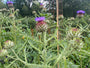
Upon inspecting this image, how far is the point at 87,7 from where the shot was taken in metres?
7.58

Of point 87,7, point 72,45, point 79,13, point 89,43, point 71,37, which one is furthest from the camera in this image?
point 87,7

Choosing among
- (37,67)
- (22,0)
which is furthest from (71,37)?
(22,0)

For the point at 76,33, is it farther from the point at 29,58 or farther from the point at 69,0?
the point at 69,0

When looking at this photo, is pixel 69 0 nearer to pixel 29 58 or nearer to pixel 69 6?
pixel 69 6

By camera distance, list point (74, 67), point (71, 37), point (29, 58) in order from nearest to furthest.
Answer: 1. point (71, 37)
2. point (74, 67)
3. point (29, 58)

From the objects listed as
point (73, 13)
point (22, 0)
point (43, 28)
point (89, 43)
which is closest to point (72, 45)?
point (43, 28)

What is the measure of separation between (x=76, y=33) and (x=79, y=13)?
1264mm

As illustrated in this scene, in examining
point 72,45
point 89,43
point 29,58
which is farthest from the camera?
point 89,43

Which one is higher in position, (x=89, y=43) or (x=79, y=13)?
(x=79, y=13)

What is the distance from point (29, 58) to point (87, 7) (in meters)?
7.30

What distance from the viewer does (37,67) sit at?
56 cm

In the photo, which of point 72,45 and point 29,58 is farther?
point 29,58

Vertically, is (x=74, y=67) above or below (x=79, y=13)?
below

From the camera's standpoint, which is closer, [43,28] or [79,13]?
[43,28]
